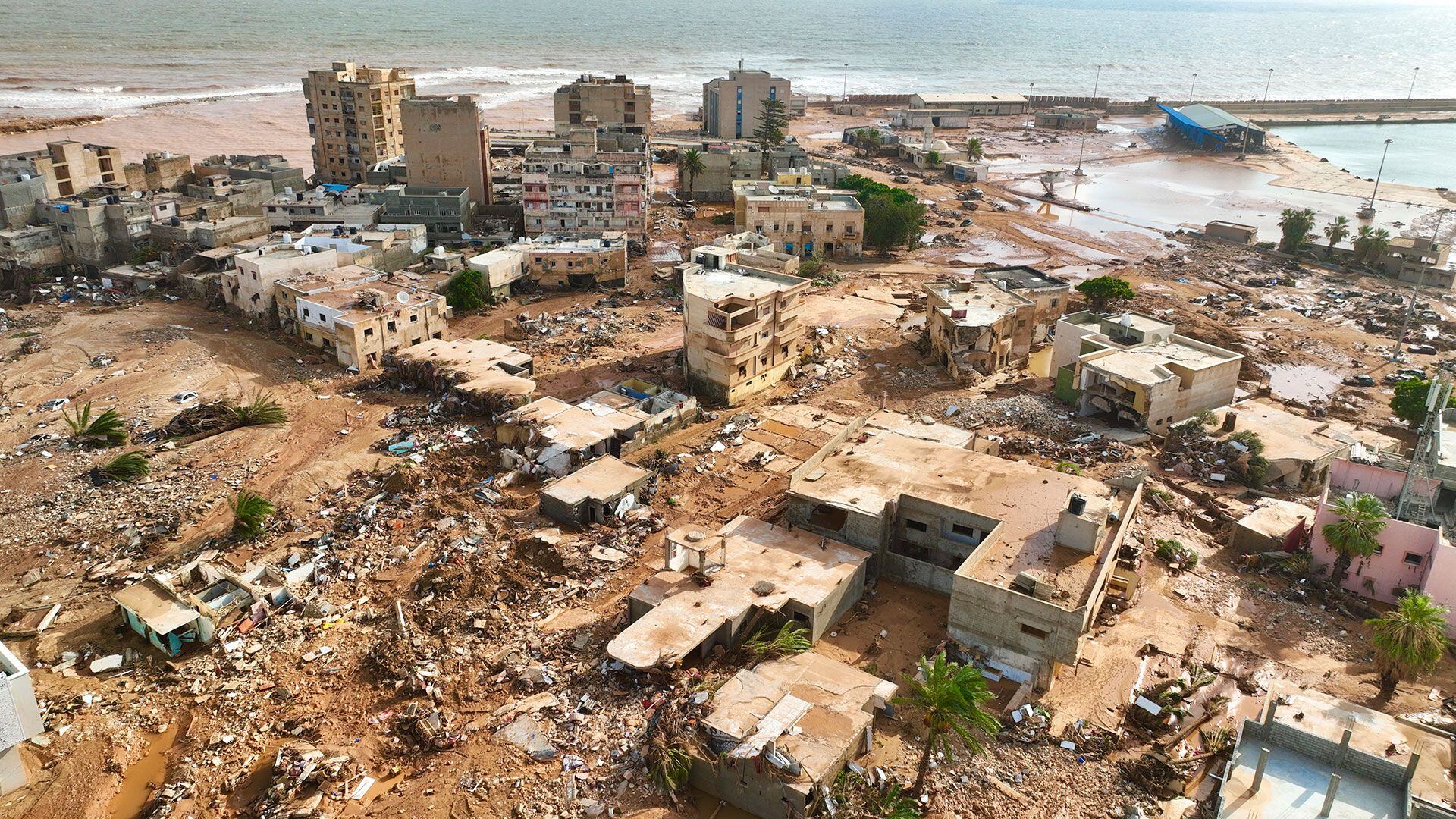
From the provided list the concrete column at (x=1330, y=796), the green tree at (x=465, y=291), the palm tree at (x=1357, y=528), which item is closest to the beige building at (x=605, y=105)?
the green tree at (x=465, y=291)

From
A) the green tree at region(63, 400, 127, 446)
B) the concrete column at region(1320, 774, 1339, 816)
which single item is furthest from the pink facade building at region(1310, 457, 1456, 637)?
the green tree at region(63, 400, 127, 446)

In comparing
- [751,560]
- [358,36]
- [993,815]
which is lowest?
[993,815]

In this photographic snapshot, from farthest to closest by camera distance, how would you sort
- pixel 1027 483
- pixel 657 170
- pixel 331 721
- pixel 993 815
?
pixel 657 170 → pixel 1027 483 → pixel 331 721 → pixel 993 815

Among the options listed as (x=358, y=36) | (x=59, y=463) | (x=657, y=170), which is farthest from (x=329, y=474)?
(x=358, y=36)

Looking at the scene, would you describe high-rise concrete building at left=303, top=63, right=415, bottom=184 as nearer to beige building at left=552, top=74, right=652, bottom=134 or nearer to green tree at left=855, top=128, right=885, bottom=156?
beige building at left=552, top=74, right=652, bottom=134

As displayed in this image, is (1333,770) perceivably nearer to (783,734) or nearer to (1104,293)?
(783,734)

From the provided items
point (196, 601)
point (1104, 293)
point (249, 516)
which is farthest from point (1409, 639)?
point (1104, 293)

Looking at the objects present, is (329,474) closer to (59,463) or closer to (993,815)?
(59,463)

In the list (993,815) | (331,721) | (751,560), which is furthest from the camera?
(751,560)
